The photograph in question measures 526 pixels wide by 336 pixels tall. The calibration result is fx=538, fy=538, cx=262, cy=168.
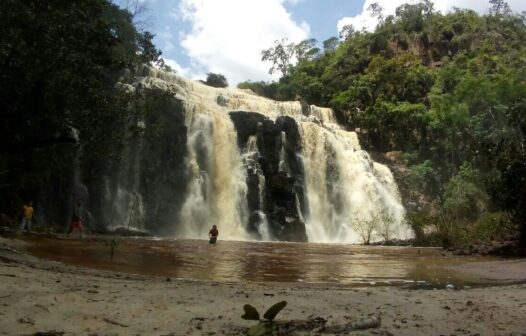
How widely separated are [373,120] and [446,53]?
20.7 metres

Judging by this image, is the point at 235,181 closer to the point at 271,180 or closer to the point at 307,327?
the point at 271,180

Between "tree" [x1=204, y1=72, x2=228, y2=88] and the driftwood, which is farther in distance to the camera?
"tree" [x1=204, y1=72, x2=228, y2=88]

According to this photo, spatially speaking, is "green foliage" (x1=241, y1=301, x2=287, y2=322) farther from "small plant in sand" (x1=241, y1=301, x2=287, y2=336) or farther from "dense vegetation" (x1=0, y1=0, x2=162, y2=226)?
"dense vegetation" (x1=0, y1=0, x2=162, y2=226)

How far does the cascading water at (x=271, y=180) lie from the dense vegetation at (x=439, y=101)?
11.6 feet

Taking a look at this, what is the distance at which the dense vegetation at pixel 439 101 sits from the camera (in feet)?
68.7

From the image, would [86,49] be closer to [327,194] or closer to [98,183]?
[98,183]

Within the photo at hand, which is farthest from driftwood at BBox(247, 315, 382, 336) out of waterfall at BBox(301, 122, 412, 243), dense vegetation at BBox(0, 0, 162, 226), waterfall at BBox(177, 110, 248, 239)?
waterfall at BBox(301, 122, 412, 243)

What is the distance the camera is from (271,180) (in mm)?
31953

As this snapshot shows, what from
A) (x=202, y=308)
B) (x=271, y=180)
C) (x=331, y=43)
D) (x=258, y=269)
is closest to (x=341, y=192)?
(x=271, y=180)

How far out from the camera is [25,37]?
406 inches

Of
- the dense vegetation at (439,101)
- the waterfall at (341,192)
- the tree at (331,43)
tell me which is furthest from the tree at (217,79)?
the waterfall at (341,192)

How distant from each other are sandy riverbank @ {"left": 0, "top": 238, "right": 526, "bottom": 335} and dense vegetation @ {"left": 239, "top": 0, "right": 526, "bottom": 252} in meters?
11.3

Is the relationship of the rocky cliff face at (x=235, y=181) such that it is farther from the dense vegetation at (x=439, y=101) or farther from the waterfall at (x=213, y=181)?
the dense vegetation at (x=439, y=101)

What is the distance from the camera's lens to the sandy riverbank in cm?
442
